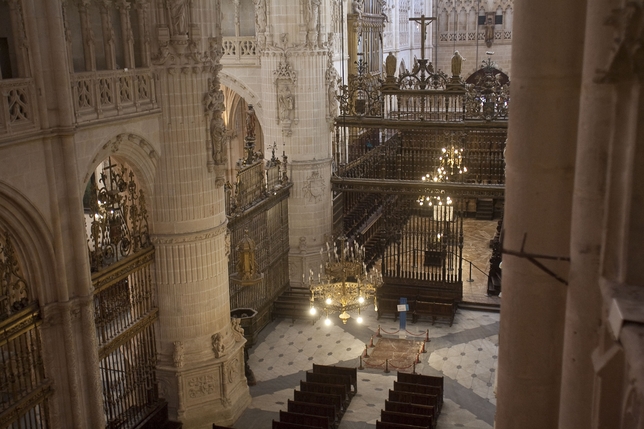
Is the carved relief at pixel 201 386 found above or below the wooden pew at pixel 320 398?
above

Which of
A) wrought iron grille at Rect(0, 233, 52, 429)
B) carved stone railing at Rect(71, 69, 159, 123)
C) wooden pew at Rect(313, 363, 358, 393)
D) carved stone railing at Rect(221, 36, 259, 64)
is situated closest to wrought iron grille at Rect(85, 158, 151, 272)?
carved stone railing at Rect(71, 69, 159, 123)

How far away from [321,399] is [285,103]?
31.6 ft

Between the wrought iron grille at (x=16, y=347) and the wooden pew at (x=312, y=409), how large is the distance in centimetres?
540

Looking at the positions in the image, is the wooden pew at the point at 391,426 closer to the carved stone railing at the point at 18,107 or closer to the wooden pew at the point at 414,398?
the wooden pew at the point at 414,398

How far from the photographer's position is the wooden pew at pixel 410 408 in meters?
14.7

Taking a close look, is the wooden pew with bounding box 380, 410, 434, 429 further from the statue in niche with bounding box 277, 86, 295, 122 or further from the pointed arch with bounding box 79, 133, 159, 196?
the statue in niche with bounding box 277, 86, 295, 122

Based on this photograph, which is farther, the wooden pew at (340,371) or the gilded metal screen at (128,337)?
the wooden pew at (340,371)

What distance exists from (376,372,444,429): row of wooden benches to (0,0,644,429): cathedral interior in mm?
59

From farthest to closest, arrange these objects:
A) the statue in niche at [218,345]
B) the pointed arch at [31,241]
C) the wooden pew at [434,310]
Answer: the wooden pew at [434,310] → the statue in niche at [218,345] → the pointed arch at [31,241]

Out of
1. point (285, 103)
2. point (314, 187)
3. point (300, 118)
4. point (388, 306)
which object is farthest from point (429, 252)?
point (285, 103)

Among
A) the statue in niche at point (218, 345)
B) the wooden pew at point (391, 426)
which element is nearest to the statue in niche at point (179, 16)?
the statue in niche at point (218, 345)

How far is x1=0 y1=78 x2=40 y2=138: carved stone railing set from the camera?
377 inches

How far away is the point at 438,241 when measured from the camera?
2444cm

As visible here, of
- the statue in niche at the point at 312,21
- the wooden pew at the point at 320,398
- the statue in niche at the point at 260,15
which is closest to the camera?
the wooden pew at the point at 320,398
